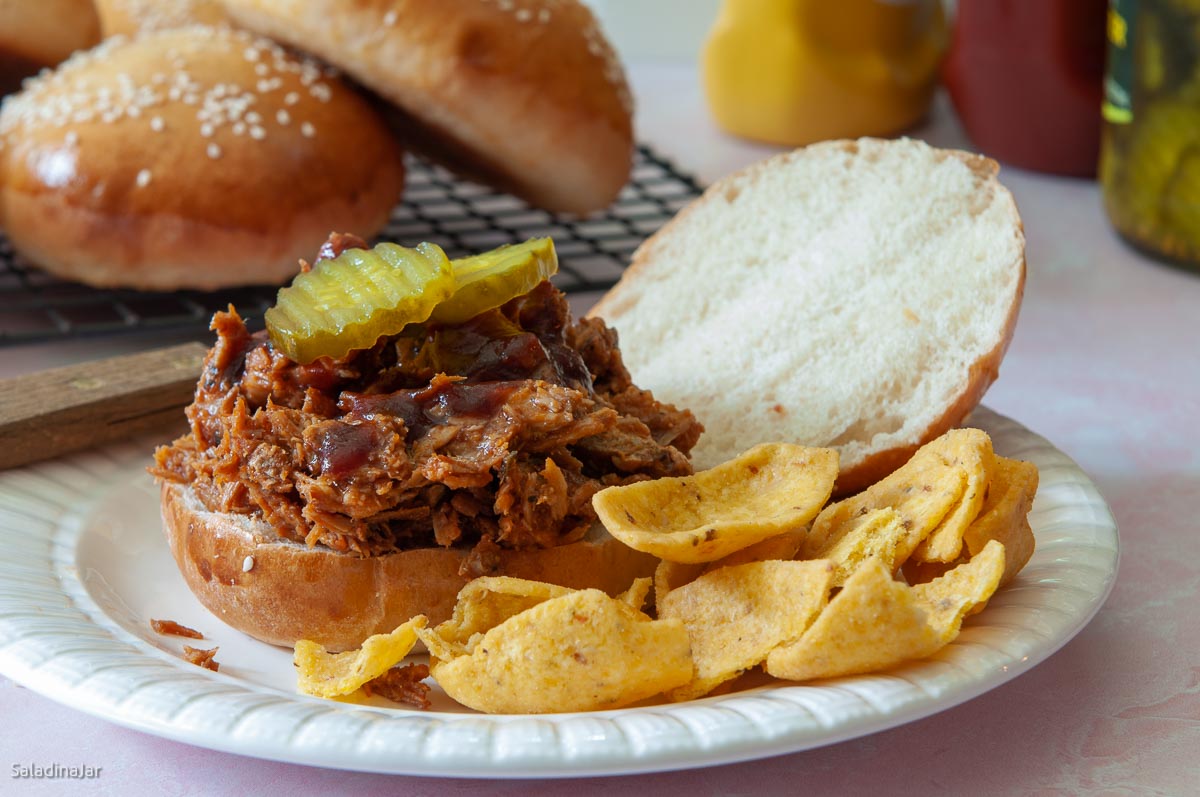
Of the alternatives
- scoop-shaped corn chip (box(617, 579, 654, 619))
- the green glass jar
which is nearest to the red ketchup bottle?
the green glass jar

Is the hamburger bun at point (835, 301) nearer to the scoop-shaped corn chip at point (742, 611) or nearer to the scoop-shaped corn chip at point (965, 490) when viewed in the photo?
the scoop-shaped corn chip at point (965, 490)

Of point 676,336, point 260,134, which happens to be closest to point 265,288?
point 260,134

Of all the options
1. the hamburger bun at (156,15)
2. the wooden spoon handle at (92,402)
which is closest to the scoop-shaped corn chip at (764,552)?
the wooden spoon handle at (92,402)

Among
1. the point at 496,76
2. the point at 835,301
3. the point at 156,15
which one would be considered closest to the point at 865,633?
the point at 835,301

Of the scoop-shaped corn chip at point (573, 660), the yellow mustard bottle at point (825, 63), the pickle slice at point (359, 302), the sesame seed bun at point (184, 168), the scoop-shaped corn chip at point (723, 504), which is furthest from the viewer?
the yellow mustard bottle at point (825, 63)

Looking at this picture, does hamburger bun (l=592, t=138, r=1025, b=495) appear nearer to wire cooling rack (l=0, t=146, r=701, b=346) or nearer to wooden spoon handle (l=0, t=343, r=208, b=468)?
wire cooling rack (l=0, t=146, r=701, b=346)

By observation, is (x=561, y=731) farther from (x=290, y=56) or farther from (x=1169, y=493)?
(x=290, y=56)
